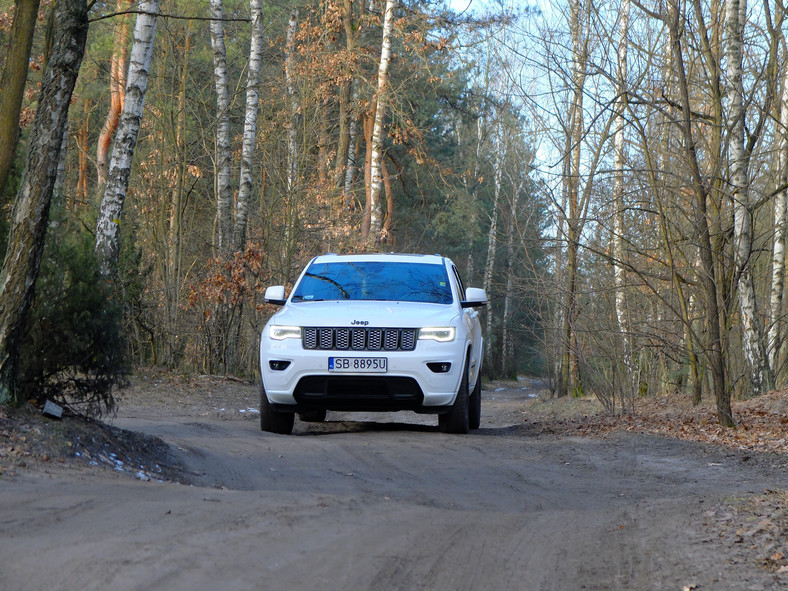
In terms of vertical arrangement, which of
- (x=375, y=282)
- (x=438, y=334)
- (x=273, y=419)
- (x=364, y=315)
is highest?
(x=375, y=282)

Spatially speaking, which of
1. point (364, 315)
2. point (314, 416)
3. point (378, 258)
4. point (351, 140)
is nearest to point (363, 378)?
point (364, 315)

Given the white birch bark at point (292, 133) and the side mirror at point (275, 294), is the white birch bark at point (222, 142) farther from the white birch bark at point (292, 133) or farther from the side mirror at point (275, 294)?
the side mirror at point (275, 294)

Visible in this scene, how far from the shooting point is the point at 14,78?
7.43 m

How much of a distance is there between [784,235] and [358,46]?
15.4 m

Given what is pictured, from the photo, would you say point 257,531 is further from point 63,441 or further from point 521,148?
point 521,148

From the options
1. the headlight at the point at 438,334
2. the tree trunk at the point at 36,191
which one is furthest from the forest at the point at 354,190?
the headlight at the point at 438,334

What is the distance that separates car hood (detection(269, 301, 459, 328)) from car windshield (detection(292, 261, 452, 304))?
403 millimetres

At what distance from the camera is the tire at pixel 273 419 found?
9977 mm

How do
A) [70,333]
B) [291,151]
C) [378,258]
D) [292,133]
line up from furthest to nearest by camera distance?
[292,133]
[291,151]
[378,258]
[70,333]

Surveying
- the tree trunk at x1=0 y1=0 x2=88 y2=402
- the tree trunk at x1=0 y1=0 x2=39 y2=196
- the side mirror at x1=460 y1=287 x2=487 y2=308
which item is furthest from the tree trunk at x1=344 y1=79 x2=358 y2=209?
the tree trunk at x1=0 y1=0 x2=88 y2=402

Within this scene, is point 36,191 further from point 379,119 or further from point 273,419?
point 379,119

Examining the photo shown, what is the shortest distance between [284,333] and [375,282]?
1.59 metres

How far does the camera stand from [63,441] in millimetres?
6547

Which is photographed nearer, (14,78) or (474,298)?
(14,78)
